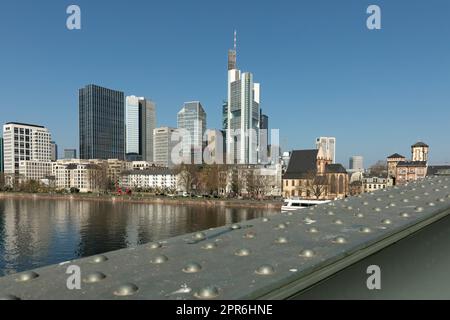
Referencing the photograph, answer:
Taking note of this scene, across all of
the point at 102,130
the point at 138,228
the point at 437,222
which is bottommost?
the point at 138,228

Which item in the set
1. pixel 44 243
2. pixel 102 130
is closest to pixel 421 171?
pixel 44 243

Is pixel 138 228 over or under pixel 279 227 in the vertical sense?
under

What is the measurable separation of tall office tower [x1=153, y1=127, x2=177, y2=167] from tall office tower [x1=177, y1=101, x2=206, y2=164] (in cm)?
755

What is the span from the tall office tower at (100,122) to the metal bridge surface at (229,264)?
6835 inches

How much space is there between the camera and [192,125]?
182m

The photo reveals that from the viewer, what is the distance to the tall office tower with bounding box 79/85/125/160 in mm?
163625

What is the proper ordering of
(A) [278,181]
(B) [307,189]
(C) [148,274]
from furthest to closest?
1. (A) [278,181]
2. (B) [307,189]
3. (C) [148,274]

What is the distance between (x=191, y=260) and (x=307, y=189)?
75.8 metres

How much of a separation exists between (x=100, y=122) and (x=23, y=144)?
1459 inches

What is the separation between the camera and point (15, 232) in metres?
36.9

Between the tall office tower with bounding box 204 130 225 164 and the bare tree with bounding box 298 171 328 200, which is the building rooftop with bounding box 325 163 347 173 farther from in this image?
the tall office tower with bounding box 204 130 225 164
